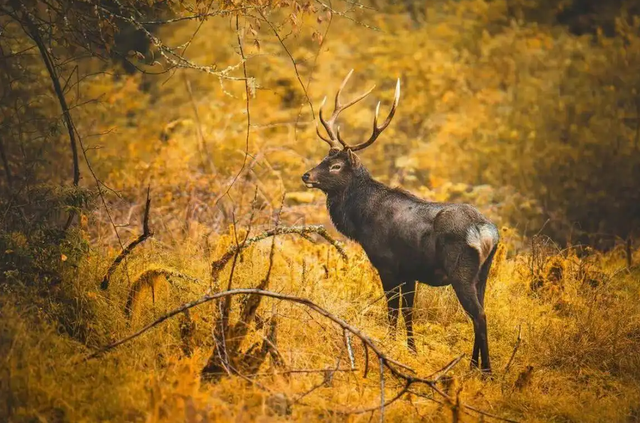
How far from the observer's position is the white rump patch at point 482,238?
19.3 ft

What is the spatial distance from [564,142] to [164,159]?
7.33 metres

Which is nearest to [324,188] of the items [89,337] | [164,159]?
[89,337]

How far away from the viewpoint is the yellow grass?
4.15 meters

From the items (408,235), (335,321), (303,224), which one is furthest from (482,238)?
(303,224)

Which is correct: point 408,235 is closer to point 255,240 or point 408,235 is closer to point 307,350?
point 255,240

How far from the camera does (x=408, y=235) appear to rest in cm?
645

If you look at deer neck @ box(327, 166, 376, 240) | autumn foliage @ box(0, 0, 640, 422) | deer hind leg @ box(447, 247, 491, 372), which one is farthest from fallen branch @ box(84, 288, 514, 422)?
deer neck @ box(327, 166, 376, 240)

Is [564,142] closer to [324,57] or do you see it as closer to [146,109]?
[324,57]

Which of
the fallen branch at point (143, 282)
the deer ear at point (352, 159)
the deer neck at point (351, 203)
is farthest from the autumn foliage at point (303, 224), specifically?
the deer ear at point (352, 159)

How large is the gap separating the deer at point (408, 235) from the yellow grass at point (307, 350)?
35 cm

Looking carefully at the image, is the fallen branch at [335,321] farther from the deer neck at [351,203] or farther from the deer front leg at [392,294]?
the deer neck at [351,203]

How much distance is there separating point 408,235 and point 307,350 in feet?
5.58

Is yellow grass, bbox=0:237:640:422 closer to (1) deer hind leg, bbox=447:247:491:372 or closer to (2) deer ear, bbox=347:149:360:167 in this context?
(1) deer hind leg, bbox=447:247:491:372

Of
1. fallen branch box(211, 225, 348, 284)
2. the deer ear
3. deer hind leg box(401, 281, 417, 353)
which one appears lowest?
deer hind leg box(401, 281, 417, 353)
